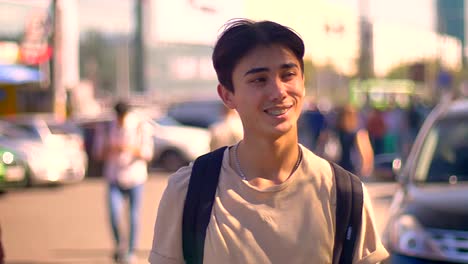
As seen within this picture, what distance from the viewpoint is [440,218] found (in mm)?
5660

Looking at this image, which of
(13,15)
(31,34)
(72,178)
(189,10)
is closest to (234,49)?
(189,10)

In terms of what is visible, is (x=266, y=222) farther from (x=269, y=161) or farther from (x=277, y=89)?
(x=277, y=89)

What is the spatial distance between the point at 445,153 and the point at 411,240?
1.34m

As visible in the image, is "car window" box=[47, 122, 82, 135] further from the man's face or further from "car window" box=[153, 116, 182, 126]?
the man's face

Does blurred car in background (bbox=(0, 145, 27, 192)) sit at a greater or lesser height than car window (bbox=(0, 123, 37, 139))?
lesser

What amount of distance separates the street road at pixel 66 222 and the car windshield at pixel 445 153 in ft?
11.8

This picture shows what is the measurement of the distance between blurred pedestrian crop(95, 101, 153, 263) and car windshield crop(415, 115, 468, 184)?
295cm

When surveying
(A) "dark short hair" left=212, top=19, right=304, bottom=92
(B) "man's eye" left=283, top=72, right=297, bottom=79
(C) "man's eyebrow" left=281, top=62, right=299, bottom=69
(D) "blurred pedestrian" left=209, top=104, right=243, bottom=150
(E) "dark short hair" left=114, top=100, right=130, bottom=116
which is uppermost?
(A) "dark short hair" left=212, top=19, right=304, bottom=92

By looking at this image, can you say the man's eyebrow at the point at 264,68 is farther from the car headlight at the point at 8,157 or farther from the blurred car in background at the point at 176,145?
the blurred car in background at the point at 176,145

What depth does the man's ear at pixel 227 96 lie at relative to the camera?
2482 mm

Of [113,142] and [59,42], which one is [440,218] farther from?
[59,42]

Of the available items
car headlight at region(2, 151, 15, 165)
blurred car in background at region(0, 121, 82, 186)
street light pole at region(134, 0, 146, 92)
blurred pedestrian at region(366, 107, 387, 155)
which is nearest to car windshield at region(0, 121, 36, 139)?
blurred car in background at region(0, 121, 82, 186)

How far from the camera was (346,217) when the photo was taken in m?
2.37

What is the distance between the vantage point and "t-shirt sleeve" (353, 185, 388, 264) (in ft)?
7.89
